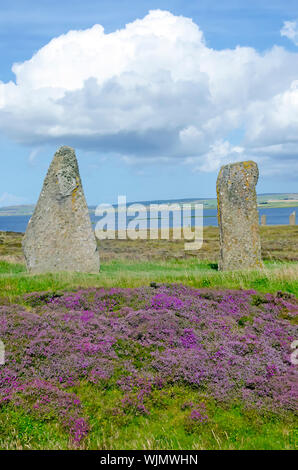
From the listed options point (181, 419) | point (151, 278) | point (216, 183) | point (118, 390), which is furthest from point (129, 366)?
point (216, 183)

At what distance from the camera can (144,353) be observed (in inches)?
398

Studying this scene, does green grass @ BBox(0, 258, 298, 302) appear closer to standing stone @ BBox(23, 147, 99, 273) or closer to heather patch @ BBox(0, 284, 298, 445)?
standing stone @ BBox(23, 147, 99, 273)

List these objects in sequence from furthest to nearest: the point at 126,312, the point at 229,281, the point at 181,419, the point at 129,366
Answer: the point at 229,281 < the point at 126,312 < the point at 129,366 < the point at 181,419

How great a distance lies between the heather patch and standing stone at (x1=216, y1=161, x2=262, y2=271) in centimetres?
637

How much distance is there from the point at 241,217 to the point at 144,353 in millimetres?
11686

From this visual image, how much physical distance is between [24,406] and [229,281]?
10969 mm

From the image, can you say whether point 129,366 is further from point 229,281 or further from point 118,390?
point 229,281

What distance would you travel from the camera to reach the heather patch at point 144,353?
8008mm

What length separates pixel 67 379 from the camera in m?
8.94

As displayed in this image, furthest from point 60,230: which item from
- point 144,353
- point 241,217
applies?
point 144,353

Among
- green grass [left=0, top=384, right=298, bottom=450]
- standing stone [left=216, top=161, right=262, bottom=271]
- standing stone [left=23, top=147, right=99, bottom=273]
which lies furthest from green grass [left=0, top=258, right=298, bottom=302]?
green grass [left=0, top=384, right=298, bottom=450]

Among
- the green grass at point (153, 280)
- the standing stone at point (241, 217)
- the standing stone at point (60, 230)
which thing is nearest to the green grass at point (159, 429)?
the green grass at point (153, 280)

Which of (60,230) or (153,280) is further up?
(60,230)

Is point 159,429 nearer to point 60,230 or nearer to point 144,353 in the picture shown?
point 144,353
